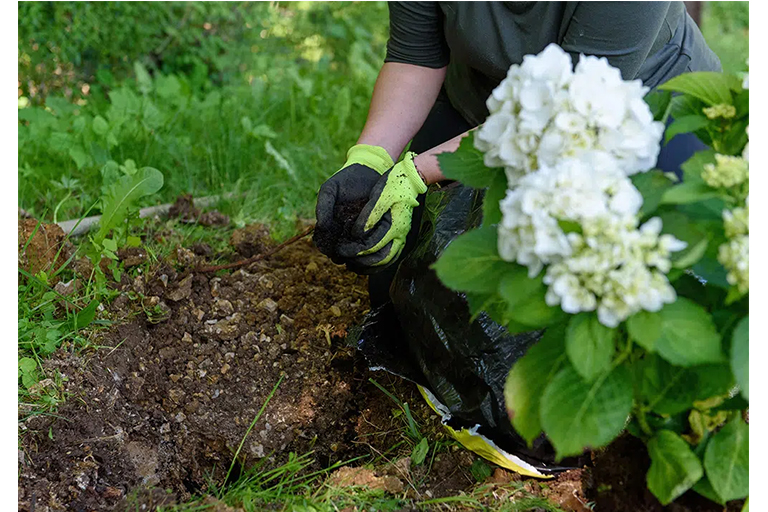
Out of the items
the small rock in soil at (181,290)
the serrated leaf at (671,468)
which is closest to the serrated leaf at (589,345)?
the serrated leaf at (671,468)

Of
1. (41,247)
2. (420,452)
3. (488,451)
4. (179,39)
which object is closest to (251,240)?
(41,247)

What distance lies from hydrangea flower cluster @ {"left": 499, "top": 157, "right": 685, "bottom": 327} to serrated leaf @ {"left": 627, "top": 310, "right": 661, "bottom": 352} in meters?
0.01

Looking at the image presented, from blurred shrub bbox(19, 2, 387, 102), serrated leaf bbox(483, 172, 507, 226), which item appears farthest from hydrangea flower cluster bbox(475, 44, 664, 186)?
blurred shrub bbox(19, 2, 387, 102)

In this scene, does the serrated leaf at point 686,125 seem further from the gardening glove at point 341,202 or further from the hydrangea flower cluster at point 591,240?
the gardening glove at point 341,202

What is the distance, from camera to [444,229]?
178 centimetres

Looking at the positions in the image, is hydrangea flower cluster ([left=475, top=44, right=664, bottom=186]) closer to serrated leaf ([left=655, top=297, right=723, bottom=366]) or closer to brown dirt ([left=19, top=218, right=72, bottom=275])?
serrated leaf ([left=655, top=297, right=723, bottom=366])

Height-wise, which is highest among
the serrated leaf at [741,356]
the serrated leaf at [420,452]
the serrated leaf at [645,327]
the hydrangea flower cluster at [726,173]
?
the hydrangea flower cluster at [726,173]

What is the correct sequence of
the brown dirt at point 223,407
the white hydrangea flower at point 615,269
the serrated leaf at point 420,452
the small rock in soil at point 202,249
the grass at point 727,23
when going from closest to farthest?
the white hydrangea flower at point 615,269 < the brown dirt at point 223,407 < the serrated leaf at point 420,452 < the small rock in soil at point 202,249 < the grass at point 727,23

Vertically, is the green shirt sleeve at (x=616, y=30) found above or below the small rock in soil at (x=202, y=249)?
above

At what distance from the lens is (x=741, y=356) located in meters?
0.91

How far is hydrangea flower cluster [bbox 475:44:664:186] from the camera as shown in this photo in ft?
3.11

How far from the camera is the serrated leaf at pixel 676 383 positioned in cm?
102

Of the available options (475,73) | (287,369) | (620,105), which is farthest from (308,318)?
(620,105)

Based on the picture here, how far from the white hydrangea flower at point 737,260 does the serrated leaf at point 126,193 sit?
61.1 inches
